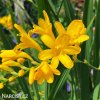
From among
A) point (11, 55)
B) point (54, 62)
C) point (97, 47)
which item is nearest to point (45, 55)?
point (54, 62)

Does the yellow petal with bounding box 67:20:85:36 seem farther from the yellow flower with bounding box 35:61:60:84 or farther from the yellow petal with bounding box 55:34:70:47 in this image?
the yellow flower with bounding box 35:61:60:84

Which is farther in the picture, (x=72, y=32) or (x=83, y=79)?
(x=83, y=79)

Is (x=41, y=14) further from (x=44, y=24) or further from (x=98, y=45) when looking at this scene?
(x=98, y=45)

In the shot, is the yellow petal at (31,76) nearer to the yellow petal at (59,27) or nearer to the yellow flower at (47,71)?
the yellow flower at (47,71)

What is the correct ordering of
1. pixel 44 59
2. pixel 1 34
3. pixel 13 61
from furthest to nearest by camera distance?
pixel 1 34, pixel 13 61, pixel 44 59

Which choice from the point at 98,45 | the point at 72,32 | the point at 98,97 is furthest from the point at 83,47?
the point at 72,32

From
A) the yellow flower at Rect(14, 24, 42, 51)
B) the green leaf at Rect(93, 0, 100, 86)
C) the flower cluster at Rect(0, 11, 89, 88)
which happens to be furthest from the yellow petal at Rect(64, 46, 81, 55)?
the green leaf at Rect(93, 0, 100, 86)

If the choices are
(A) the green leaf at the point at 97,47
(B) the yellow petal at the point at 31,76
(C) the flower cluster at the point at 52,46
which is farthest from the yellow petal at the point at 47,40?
(A) the green leaf at the point at 97,47

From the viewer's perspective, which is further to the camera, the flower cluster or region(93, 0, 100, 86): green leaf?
region(93, 0, 100, 86): green leaf
